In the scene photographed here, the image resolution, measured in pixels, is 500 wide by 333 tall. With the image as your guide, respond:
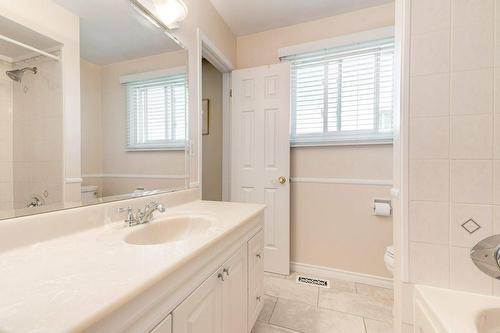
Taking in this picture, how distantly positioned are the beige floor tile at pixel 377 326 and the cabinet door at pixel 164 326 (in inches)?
54.5

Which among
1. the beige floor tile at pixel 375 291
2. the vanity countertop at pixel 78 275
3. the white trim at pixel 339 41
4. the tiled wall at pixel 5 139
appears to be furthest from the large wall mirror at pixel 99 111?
the beige floor tile at pixel 375 291

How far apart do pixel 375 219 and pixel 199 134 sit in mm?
1681

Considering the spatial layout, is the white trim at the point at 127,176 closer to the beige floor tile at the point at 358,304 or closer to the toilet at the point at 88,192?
the toilet at the point at 88,192

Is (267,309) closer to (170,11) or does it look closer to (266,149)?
(266,149)

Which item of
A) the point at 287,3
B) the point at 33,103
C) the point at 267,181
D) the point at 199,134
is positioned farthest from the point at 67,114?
the point at 287,3

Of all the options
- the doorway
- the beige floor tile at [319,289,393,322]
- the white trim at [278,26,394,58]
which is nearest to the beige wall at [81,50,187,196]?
the doorway

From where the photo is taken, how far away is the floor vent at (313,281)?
1943mm

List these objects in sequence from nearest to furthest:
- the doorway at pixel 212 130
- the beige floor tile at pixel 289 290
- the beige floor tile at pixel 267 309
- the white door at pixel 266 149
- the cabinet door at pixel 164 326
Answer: the cabinet door at pixel 164 326 < the beige floor tile at pixel 267 309 < the beige floor tile at pixel 289 290 < the white door at pixel 266 149 < the doorway at pixel 212 130

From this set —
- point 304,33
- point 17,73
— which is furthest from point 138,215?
point 304,33

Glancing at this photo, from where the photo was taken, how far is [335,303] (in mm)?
1688

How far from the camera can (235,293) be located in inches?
41.1

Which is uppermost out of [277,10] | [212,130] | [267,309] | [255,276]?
[277,10]

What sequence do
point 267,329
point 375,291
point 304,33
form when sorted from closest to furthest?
point 267,329, point 375,291, point 304,33

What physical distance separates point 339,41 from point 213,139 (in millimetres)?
1596
